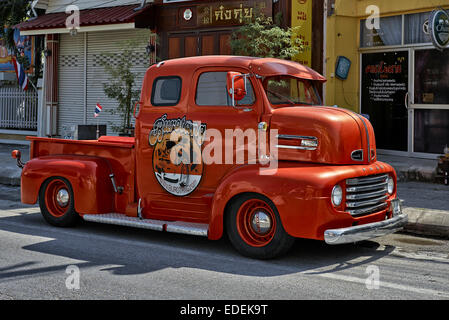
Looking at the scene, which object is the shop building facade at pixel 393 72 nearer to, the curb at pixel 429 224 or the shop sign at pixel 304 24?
the shop sign at pixel 304 24

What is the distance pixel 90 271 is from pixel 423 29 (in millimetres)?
10871

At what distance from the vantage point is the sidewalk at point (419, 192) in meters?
8.67

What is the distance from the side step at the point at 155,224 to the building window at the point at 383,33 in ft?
30.9

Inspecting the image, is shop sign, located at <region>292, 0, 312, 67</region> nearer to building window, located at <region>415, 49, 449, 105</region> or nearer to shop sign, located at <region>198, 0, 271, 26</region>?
shop sign, located at <region>198, 0, 271, 26</region>

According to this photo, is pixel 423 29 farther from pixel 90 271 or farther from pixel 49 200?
pixel 90 271

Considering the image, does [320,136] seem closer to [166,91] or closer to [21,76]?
[166,91]

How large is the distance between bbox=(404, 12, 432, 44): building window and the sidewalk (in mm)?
2776

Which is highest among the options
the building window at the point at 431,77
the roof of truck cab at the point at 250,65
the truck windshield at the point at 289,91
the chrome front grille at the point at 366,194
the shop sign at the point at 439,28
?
the shop sign at the point at 439,28

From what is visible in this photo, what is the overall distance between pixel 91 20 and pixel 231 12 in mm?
4252

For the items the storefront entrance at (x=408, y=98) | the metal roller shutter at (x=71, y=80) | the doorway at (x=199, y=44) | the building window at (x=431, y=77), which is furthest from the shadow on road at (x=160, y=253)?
the metal roller shutter at (x=71, y=80)

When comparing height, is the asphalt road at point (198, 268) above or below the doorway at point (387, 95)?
below

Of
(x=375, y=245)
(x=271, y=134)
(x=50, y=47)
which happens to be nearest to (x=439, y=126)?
(x=375, y=245)

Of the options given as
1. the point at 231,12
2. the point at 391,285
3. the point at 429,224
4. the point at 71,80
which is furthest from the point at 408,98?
the point at 71,80
